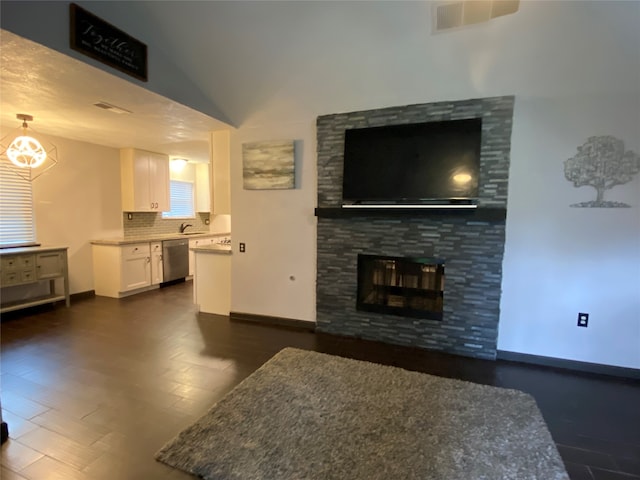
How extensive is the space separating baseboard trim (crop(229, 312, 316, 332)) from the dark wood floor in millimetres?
126

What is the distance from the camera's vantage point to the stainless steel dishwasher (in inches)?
232

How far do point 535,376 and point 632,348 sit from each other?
2.79ft

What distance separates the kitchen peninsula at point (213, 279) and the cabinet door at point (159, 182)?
2.27 meters

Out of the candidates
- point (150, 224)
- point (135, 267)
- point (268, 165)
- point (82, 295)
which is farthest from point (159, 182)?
point (268, 165)

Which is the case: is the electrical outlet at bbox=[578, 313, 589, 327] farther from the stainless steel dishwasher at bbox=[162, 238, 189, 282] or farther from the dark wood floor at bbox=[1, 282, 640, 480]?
the stainless steel dishwasher at bbox=[162, 238, 189, 282]

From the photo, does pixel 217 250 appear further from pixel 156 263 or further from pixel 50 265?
pixel 50 265

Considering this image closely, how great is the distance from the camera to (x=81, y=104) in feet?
10.6

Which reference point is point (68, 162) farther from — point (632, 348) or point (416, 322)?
point (632, 348)

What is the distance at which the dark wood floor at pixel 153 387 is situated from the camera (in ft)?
6.00

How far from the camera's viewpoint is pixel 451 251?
127 inches

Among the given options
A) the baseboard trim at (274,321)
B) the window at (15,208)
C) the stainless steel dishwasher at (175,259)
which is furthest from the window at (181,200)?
the baseboard trim at (274,321)

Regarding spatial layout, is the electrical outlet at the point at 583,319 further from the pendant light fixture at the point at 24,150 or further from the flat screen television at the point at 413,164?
the pendant light fixture at the point at 24,150

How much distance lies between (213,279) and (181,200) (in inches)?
136

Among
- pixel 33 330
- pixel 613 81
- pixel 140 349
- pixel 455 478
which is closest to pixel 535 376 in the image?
pixel 455 478
